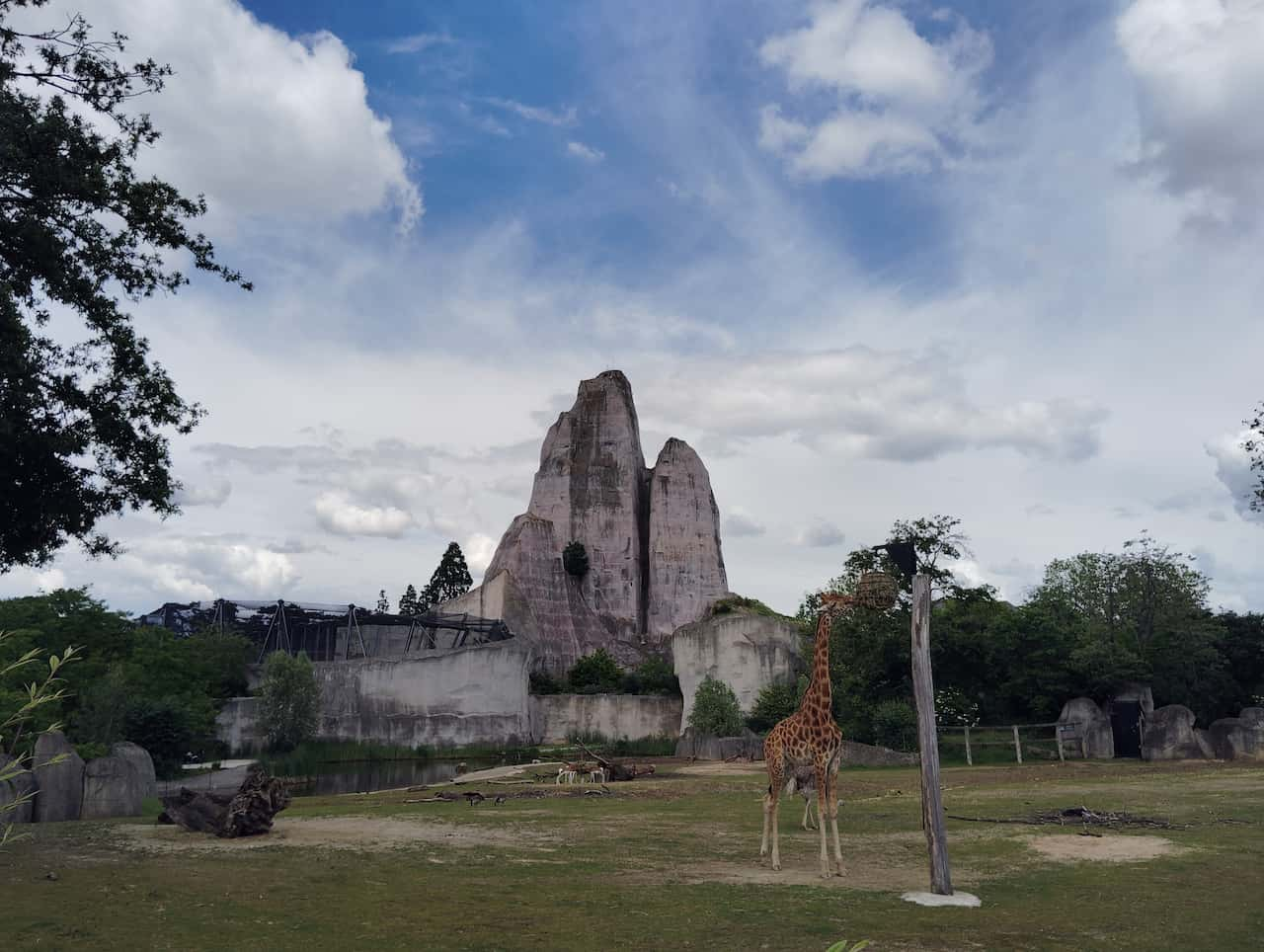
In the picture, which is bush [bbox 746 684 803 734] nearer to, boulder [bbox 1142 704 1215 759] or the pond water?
the pond water

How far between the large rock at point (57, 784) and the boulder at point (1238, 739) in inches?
1307

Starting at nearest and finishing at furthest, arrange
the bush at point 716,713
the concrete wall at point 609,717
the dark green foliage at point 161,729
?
the dark green foliage at point 161,729, the bush at point 716,713, the concrete wall at point 609,717

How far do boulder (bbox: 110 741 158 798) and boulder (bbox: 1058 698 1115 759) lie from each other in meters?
28.9

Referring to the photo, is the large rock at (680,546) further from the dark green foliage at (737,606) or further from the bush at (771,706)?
the bush at (771,706)

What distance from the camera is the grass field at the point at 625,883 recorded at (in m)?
8.59

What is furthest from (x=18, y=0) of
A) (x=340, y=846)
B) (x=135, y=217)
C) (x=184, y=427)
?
(x=340, y=846)

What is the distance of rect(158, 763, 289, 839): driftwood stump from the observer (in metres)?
15.1

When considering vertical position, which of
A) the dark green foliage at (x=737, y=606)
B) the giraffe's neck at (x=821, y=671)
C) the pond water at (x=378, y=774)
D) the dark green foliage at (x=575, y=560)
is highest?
the dark green foliage at (x=575, y=560)

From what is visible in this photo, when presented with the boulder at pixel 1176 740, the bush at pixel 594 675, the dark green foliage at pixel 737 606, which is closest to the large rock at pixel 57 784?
the boulder at pixel 1176 740

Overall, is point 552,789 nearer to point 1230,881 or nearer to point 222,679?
point 1230,881

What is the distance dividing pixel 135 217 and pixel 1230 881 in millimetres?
17501

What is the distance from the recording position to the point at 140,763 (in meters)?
20.4

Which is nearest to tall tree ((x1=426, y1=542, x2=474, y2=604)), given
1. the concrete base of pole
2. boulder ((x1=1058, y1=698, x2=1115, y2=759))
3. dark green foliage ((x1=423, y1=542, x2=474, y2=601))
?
dark green foliage ((x1=423, y1=542, x2=474, y2=601))

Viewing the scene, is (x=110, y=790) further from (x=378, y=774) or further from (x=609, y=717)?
(x=609, y=717)
